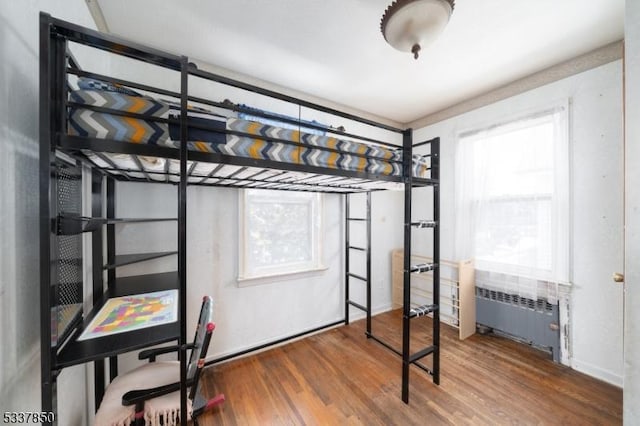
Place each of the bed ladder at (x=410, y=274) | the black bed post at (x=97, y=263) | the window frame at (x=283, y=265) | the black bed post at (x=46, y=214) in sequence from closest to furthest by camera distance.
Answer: the black bed post at (x=46, y=214) → the black bed post at (x=97, y=263) → the bed ladder at (x=410, y=274) → the window frame at (x=283, y=265)

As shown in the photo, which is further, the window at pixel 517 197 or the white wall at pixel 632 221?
the window at pixel 517 197

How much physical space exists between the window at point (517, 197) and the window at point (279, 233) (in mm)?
1803

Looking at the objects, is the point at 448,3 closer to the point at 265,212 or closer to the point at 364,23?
the point at 364,23

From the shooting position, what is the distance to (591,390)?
1.83 m

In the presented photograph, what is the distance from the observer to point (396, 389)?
1857 mm

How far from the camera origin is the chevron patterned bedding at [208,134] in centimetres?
84

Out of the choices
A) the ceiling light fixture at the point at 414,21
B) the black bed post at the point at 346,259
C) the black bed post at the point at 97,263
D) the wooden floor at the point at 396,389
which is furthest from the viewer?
the black bed post at the point at 346,259

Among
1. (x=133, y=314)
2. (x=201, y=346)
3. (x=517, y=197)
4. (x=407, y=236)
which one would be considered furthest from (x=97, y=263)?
(x=517, y=197)

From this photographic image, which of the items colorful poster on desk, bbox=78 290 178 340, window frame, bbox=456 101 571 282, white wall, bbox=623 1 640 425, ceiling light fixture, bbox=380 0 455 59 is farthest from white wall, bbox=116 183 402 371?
white wall, bbox=623 1 640 425

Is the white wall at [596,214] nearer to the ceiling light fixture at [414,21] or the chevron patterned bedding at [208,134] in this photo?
the ceiling light fixture at [414,21]

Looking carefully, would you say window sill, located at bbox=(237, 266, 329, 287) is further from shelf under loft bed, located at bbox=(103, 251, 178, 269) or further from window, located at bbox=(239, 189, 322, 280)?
shelf under loft bed, located at bbox=(103, 251, 178, 269)

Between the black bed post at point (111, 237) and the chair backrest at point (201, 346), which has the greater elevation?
the black bed post at point (111, 237)

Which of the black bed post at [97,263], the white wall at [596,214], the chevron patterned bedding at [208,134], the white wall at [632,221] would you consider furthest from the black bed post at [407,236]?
the black bed post at [97,263]

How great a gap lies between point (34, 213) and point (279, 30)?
1785mm
